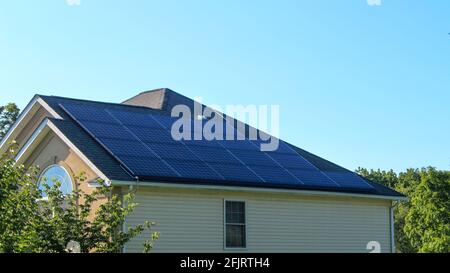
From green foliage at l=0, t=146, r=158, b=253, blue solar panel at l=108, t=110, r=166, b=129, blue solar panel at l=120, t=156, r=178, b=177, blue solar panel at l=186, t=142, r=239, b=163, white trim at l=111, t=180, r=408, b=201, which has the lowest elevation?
green foliage at l=0, t=146, r=158, b=253

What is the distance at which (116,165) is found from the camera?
66.5 ft

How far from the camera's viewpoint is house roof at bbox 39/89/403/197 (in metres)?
20.1

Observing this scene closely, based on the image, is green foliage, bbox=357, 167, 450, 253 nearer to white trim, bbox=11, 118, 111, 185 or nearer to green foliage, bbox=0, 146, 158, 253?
white trim, bbox=11, 118, 111, 185

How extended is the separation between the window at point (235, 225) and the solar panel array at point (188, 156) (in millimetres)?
907

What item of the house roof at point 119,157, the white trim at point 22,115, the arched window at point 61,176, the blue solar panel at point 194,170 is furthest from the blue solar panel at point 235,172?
the white trim at point 22,115

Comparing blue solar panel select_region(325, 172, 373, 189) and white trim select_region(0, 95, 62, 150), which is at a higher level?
white trim select_region(0, 95, 62, 150)

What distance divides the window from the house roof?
85 cm

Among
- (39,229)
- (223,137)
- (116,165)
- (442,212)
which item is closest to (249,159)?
(223,137)

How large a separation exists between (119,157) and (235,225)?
439 cm

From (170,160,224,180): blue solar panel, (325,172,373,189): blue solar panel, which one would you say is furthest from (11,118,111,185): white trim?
(325,172,373,189): blue solar panel

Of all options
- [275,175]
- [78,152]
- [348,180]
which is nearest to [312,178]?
[275,175]

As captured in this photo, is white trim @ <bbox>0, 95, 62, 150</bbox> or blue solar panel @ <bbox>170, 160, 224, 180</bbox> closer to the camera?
blue solar panel @ <bbox>170, 160, 224, 180</bbox>
